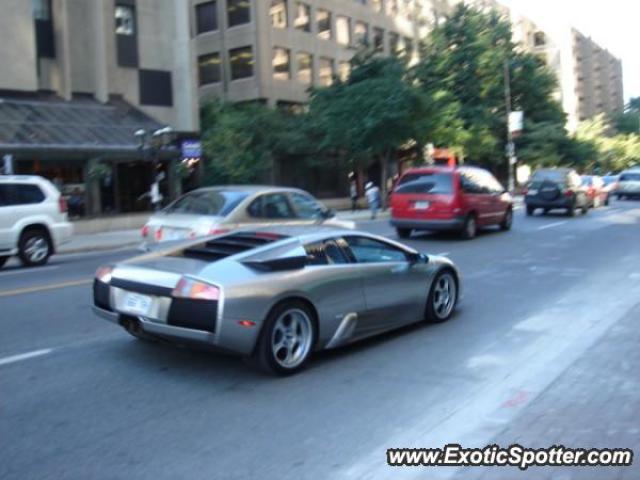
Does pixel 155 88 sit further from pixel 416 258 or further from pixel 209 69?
pixel 416 258

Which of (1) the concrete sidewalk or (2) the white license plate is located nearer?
(2) the white license plate

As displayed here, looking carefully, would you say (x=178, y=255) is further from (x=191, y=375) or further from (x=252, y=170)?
(x=252, y=170)

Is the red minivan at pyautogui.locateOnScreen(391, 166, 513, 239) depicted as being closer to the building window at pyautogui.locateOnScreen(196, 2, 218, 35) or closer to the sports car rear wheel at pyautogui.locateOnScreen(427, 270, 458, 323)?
the sports car rear wheel at pyautogui.locateOnScreen(427, 270, 458, 323)

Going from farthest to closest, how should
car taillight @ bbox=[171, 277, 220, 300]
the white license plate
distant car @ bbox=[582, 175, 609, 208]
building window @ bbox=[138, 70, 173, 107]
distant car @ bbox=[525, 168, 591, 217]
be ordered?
1. building window @ bbox=[138, 70, 173, 107]
2. distant car @ bbox=[582, 175, 609, 208]
3. distant car @ bbox=[525, 168, 591, 217]
4. the white license plate
5. car taillight @ bbox=[171, 277, 220, 300]

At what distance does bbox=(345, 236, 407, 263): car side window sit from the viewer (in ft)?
23.6

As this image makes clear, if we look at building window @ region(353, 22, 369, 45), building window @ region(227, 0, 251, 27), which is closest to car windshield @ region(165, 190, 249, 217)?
building window @ region(227, 0, 251, 27)

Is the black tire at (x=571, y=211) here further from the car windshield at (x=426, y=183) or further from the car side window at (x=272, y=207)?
the car side window at (x=272, y=207)

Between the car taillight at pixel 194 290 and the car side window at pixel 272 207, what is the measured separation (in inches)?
227

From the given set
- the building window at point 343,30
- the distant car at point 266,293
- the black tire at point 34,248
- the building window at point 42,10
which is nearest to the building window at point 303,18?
the building window at point 343,30

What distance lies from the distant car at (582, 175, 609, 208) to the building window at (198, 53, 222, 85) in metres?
24.2

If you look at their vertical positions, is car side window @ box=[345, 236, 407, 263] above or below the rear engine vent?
below

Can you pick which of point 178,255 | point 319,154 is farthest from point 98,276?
point 319,154

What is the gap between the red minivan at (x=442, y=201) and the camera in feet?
56.4

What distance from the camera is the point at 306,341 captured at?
20.5 feet
